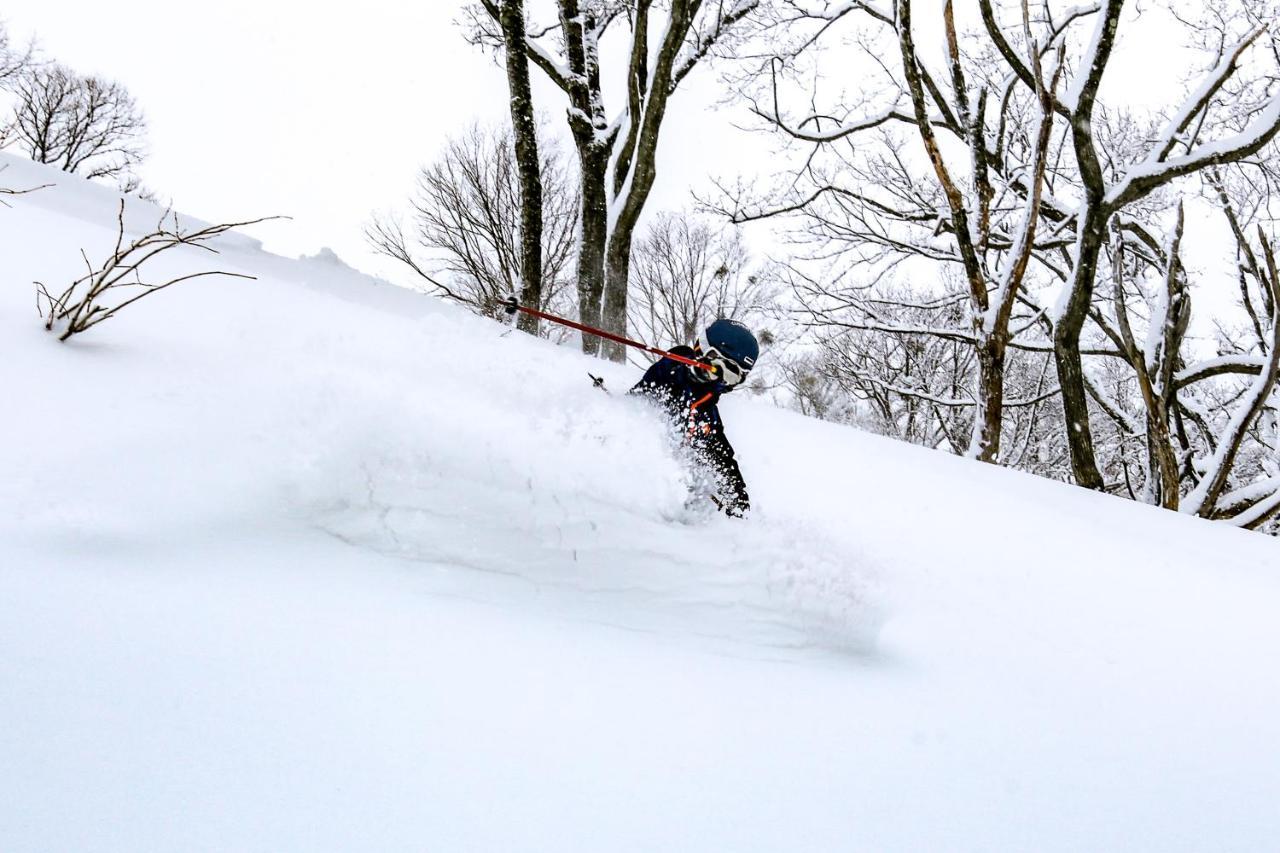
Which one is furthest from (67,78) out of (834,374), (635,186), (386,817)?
(386,817)

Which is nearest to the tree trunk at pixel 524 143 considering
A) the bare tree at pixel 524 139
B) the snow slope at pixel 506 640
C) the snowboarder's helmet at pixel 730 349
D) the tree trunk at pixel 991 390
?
the bare tree at pixel 524 139

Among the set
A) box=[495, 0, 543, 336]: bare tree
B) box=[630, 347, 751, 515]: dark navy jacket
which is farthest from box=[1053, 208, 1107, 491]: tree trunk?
box=[495, 0, 543, 336]: bare tree

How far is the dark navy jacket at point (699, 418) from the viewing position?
3.27 meters

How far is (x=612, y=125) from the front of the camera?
7.79 metres

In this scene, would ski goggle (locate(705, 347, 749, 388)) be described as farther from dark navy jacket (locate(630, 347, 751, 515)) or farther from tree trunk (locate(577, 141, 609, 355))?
tree trunk (locate(577, 141, 609, 355))

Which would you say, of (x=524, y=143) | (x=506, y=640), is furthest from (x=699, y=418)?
(x=524, y=143)

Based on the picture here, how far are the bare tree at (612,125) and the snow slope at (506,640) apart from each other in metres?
4.13

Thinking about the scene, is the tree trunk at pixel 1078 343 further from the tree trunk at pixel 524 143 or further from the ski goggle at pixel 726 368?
the tree trunk at pixel 524 143

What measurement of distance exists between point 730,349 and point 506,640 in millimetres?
2237

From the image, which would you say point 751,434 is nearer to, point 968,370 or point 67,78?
point 968,370

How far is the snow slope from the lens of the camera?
4.14 ft

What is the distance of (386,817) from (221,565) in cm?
98

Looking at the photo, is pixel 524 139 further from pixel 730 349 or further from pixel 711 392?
pixel 711 392

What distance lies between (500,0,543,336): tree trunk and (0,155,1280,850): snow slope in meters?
4.68
